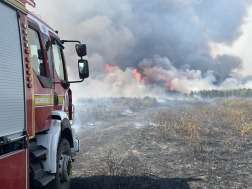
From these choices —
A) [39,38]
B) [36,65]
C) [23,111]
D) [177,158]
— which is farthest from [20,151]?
[177,158]

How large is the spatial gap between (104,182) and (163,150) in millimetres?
3340

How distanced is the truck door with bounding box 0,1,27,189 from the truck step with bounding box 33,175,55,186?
0.45 m

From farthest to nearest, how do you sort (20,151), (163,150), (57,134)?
1. (163,150)
2. (57,134)
3. (20,151)

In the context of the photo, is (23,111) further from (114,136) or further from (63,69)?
(114,136)

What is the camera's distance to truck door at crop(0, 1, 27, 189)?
2018mm

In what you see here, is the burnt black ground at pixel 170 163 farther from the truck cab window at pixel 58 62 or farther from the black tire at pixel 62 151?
the truck cab window at pixel 58 62

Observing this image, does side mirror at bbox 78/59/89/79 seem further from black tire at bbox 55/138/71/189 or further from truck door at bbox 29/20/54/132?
black tire at bbox 55/138/71/189

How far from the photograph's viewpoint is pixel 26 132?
7.95 ft

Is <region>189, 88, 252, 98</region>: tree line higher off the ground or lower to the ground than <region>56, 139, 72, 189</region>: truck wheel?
higher

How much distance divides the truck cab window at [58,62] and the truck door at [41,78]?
0.36m

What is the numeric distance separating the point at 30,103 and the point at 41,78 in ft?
2.42

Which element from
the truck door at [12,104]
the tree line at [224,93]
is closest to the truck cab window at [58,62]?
the truck door at [12,104]

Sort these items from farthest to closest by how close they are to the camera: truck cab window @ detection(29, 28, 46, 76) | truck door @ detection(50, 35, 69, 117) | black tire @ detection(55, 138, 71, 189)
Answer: truck door @ detection(50, 35, 69, 117), black tire @ detection(55, 138, 71, 189), truck cab window @ detection(29, 28, 46, 76)

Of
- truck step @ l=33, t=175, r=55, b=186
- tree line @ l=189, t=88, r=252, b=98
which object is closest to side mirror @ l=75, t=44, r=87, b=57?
truck step @ l=33, t=175, r=55, b=186
